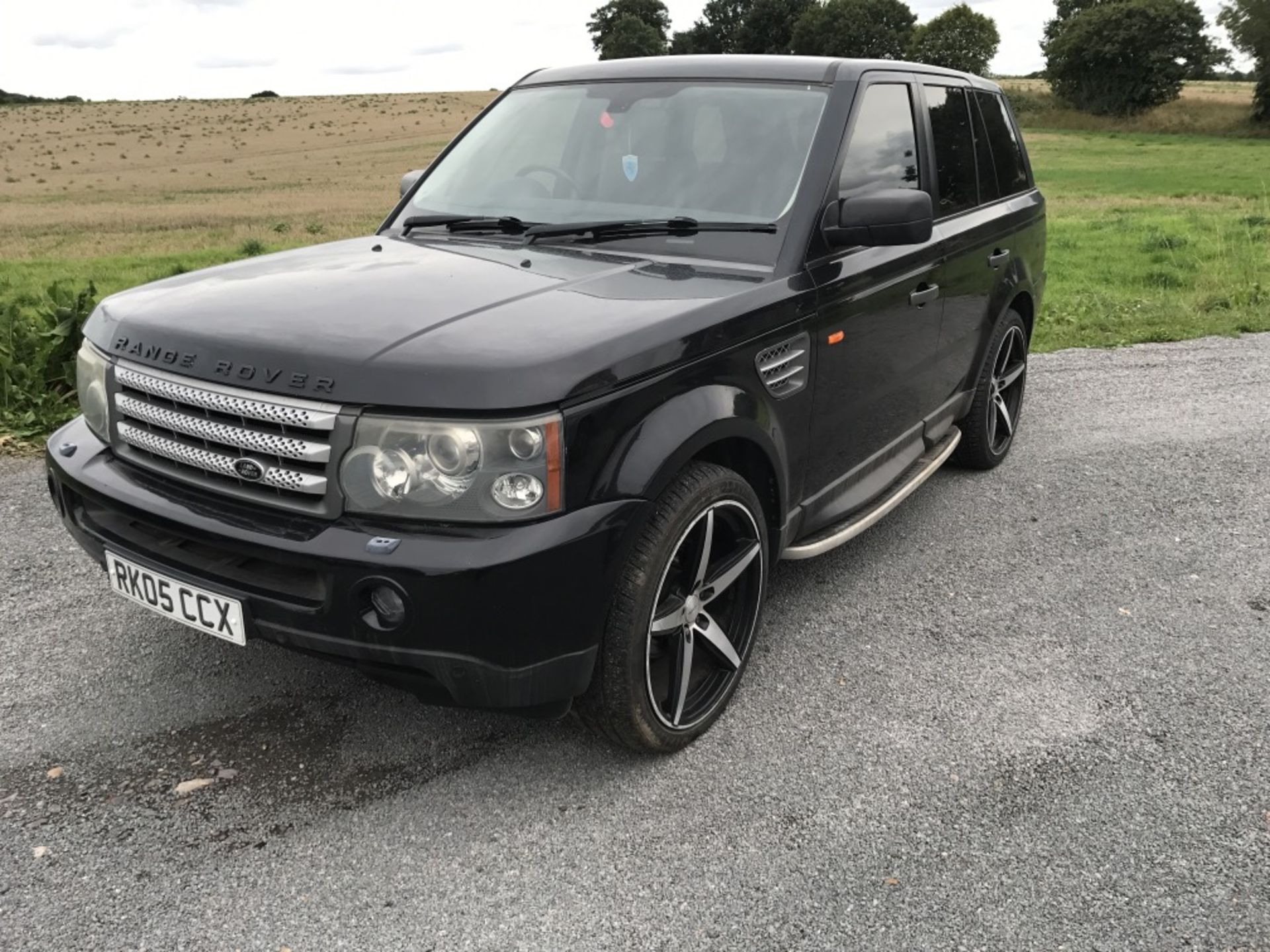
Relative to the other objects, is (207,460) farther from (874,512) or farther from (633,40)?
(633,40)

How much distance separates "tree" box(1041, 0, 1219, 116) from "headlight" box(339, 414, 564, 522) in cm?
6109

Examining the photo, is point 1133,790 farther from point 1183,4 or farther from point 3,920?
point 1183,4

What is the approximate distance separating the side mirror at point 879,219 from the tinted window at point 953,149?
1142mm

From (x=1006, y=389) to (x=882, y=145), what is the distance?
2.20 meters

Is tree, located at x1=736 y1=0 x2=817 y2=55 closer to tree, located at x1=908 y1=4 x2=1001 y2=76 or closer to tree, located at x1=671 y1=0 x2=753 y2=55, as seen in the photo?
tree, located at x1=671 y1=0 x2=753 y2=55

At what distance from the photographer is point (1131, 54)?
54.9m

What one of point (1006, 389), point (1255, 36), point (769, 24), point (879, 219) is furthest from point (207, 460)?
point (769, 24)

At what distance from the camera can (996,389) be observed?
5.33 m

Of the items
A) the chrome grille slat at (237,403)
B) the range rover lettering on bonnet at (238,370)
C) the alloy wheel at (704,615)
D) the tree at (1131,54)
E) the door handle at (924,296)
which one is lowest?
the alloy wheel at (704,615)

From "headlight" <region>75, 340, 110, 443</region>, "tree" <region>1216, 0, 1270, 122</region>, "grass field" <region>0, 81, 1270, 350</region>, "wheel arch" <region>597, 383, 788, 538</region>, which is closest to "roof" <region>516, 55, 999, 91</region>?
"wheel arch" <region>597, 383, 788, 538</region>

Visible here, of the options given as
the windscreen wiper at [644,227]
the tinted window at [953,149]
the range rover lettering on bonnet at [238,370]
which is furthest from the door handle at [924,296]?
the range rover lettering on bonnet at [238,370]

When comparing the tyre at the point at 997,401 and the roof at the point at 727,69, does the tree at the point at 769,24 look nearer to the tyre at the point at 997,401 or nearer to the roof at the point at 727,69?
the tyre at the point at 997,401

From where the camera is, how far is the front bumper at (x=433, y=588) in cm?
233

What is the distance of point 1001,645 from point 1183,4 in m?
65.4
